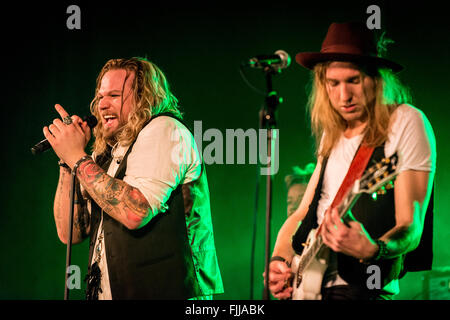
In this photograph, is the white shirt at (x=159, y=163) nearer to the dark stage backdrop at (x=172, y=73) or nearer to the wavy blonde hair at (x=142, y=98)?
the wavy blonde hair at (x=142, y=98)

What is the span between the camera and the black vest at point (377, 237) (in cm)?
186

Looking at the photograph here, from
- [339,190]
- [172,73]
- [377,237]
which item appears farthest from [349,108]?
[172,73]

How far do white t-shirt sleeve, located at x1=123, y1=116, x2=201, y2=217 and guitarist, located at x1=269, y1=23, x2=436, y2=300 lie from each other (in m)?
0.59

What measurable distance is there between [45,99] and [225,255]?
2350mm

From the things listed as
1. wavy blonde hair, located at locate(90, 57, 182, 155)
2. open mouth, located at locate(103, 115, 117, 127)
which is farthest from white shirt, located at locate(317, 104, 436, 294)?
open mouth, located at locate(103, 115, 117, 127)

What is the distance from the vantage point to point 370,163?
6.31ft

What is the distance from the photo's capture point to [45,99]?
177 inches

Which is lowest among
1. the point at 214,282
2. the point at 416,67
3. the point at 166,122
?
the point at 214,282

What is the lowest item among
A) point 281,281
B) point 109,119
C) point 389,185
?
point 281,281

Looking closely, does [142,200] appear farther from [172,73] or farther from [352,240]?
[172,73]

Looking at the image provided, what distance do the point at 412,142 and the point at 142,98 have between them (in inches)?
56.2

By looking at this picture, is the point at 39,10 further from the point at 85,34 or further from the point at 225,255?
the point at 225,255

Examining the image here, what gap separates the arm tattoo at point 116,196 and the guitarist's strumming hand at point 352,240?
34.4 inches

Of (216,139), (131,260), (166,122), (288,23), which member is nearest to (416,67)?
(288,23)
